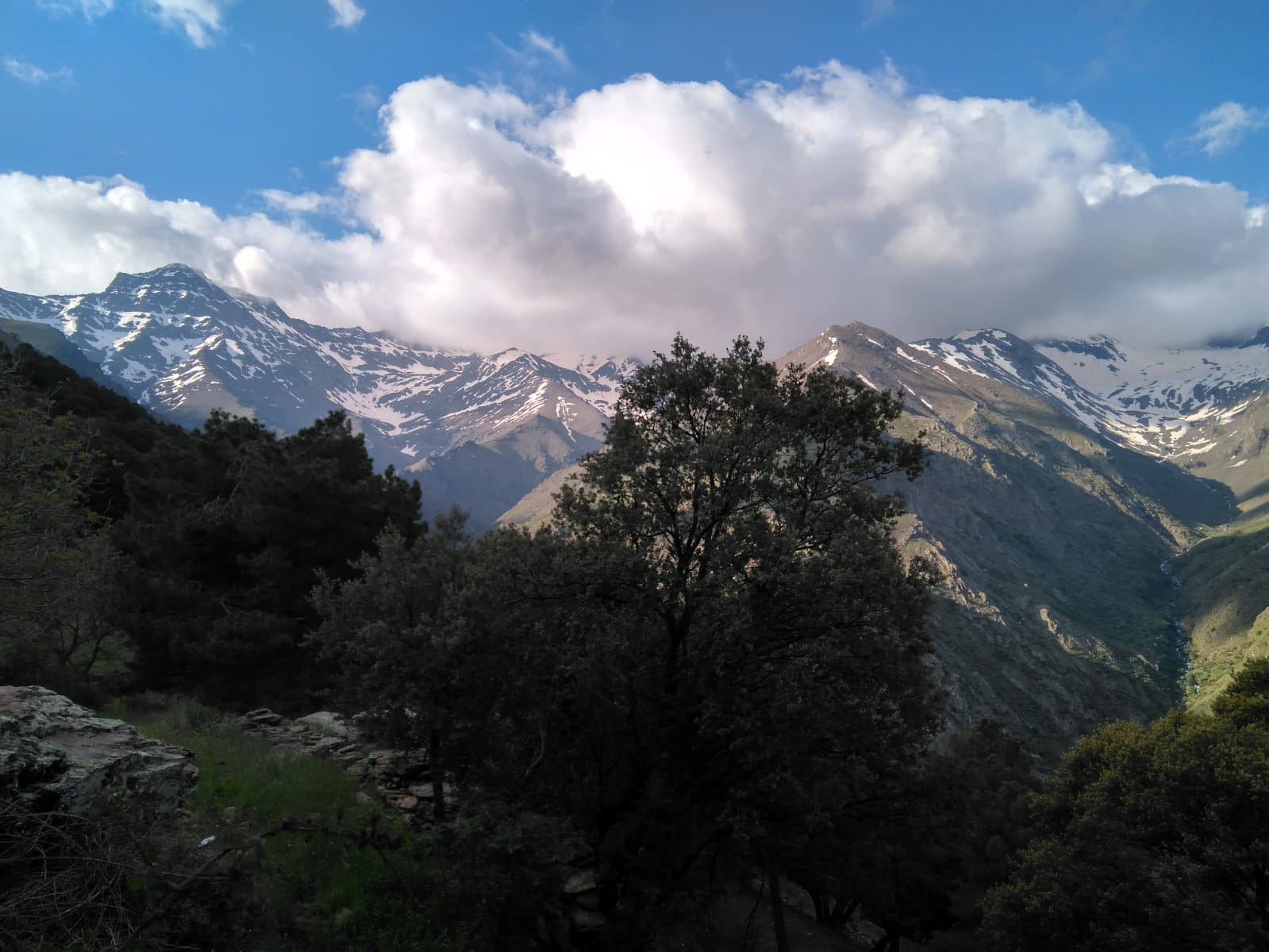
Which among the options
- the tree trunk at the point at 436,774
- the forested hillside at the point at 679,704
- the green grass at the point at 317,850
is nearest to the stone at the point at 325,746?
the forested hillside at the point at 679,704

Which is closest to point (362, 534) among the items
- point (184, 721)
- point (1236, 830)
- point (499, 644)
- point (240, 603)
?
point (240, 603)

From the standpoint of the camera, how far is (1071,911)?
840 inches

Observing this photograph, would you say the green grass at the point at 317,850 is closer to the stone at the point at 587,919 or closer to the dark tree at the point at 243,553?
the stone at the point at 587,919

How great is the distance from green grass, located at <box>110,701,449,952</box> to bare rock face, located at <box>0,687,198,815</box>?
49.9 inches

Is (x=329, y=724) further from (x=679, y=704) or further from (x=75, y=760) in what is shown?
(x=75, y=760)

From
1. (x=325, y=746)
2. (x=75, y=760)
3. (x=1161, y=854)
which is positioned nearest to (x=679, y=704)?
(x=75, y=760)

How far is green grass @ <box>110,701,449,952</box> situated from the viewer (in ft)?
38.1

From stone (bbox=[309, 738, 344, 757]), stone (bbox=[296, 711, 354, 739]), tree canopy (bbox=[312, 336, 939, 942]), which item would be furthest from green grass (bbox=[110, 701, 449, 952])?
stone (bbox=[296, 711, 354, 739])

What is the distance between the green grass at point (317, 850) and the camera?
11609 millimetres

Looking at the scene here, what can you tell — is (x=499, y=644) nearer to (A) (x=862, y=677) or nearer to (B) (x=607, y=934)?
(B) (x=607, y=934)

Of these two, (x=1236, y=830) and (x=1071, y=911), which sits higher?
(x=1236, y=830)

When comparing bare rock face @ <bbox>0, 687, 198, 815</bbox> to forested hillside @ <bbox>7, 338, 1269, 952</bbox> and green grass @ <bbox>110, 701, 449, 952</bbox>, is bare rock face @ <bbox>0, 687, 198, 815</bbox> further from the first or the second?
green grass @ <bbox>110, 701, 449, 952</bbox>

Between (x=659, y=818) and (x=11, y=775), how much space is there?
42.3 ft

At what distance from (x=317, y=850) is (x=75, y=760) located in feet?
18.3
